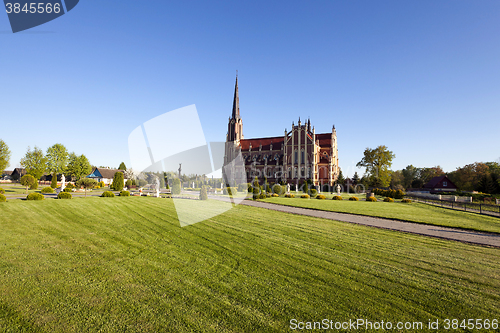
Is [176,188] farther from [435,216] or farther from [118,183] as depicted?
[435,216]

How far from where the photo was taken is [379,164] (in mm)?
54688

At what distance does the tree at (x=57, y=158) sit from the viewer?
5747 centimetres

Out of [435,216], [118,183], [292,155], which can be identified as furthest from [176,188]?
[292,155]

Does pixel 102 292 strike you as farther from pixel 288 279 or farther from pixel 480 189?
pixel 480 189

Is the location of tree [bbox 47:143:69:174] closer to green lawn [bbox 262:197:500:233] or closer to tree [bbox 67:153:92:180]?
tree [bbox 67:153:92:180]

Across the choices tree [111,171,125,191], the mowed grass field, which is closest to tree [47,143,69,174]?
tree [111,171,125,191]

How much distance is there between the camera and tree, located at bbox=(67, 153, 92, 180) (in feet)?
184

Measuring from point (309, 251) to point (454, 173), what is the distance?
71.6 meters

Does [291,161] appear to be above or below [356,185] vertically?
above

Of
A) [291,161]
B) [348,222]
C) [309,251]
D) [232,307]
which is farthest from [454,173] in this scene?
[232,307]

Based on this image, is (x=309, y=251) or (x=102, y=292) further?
Answer: (x=309, y=251)

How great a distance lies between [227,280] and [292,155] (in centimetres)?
6251

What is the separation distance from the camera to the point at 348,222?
544 inches

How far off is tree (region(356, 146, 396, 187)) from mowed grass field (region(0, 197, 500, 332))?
48.2 metres
